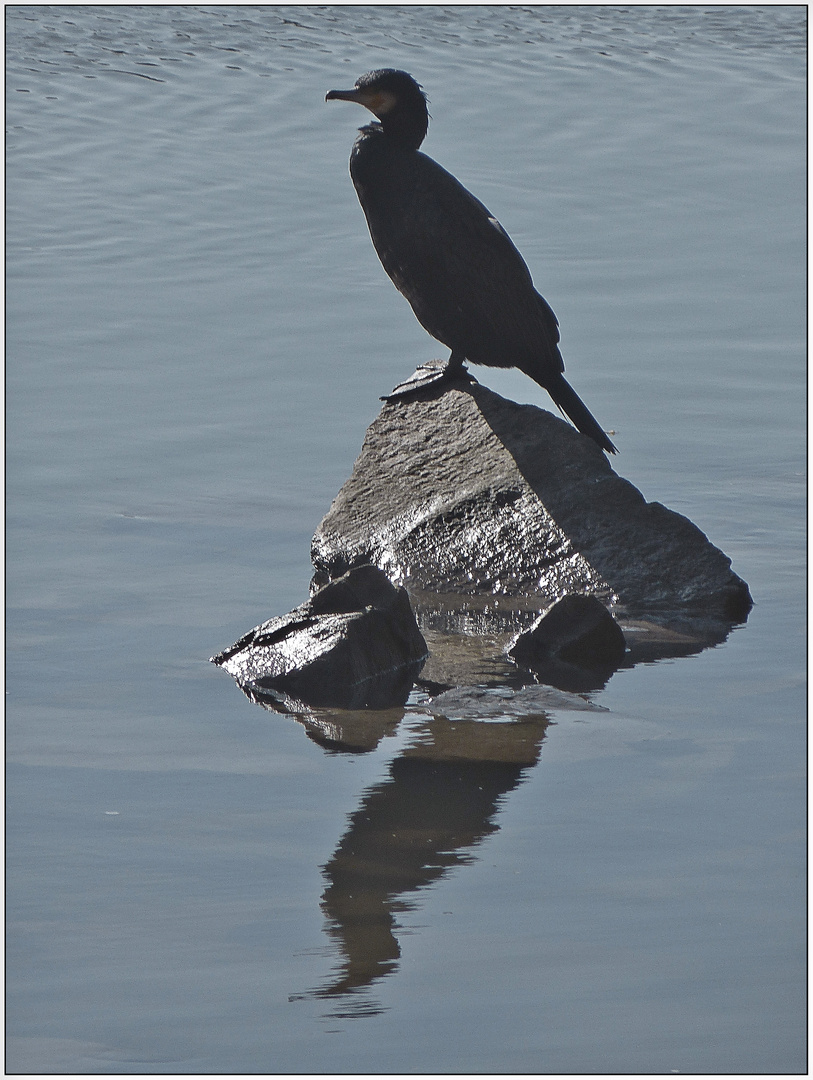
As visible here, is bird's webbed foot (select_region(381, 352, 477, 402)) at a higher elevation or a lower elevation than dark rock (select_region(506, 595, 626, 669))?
higher

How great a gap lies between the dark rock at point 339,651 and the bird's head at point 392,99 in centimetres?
165

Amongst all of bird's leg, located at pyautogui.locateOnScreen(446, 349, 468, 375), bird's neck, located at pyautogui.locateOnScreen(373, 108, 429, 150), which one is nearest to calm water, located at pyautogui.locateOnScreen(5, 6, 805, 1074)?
bird's leg, located at pyautogui.locateOnScreen(446, 349, 468, 375)

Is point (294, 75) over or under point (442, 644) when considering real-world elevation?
over

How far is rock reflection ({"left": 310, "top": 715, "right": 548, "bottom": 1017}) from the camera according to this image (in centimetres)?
273

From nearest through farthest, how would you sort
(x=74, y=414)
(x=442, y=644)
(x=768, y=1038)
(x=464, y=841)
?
(x=768, y=1038) < (x=464, y=841) < (x=442, y=644) < (x=74, y=414)

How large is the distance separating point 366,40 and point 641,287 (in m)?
5.48

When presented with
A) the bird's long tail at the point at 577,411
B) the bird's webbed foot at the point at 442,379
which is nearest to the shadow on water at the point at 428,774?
the bird's long tail at the point at 577,411

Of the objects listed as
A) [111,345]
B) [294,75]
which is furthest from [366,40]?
[111,345]

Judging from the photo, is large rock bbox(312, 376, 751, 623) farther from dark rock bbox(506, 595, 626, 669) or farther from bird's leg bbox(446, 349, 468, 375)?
dark rock bbox(506, 595, 626, 669)

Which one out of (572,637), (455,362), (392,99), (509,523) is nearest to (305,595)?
(509,523)

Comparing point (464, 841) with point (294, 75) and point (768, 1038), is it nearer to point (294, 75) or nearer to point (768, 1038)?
point (768, 1038)

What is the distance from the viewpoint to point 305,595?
4.60 metres

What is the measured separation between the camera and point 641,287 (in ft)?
25.2

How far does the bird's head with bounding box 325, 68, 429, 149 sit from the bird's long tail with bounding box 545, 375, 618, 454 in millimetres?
907
